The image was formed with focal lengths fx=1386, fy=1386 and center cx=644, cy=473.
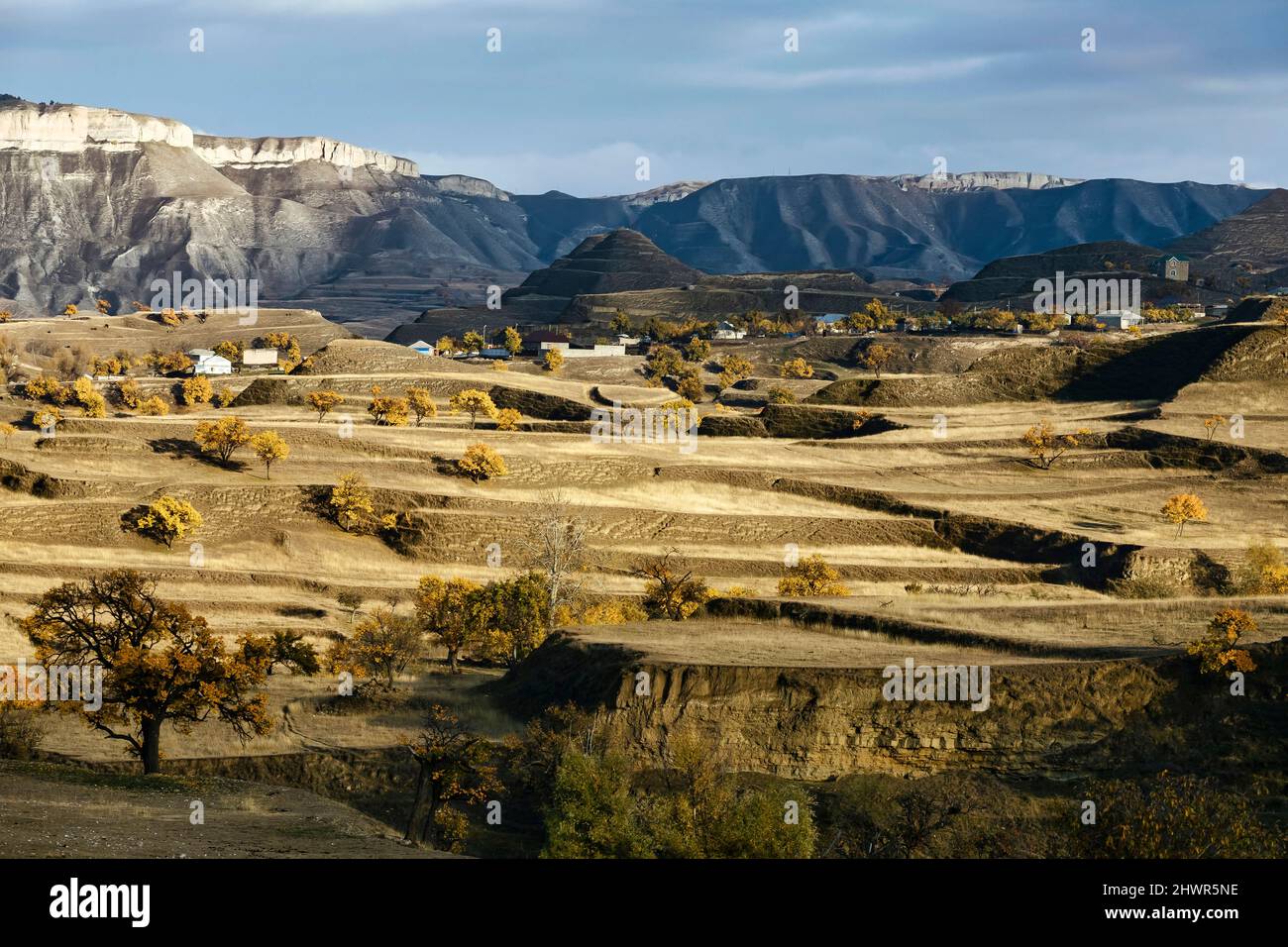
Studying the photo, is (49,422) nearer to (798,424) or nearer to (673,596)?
(673,596)

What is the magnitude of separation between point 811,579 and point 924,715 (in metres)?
28.8

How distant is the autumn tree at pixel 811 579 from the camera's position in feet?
200

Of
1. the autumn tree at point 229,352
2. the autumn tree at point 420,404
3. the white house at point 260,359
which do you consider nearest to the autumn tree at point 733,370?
the autumn tree at point 420,404

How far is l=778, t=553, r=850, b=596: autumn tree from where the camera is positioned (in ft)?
200

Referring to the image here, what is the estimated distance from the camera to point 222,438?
261 ft

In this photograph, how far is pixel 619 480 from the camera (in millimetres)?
81312

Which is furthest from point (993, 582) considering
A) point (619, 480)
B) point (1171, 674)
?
point (1171, 674)

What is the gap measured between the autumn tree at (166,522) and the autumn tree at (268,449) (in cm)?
977

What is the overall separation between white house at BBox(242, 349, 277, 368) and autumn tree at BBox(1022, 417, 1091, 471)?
103 m

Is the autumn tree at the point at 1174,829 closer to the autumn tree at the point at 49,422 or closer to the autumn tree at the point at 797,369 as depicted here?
the autumn tree at the point at 49,422

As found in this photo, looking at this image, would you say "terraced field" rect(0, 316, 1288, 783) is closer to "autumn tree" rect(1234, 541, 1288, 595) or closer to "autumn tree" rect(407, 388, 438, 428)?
"autumn tree" rect(1234, 541, 1288, 595)

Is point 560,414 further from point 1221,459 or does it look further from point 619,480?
point 1221,459

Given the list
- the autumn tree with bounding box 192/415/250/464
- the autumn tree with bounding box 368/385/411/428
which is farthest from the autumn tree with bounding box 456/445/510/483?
the autumn tree with bounding box 368/385/411/428

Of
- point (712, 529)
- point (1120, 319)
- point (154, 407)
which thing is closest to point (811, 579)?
point (712, 529)
